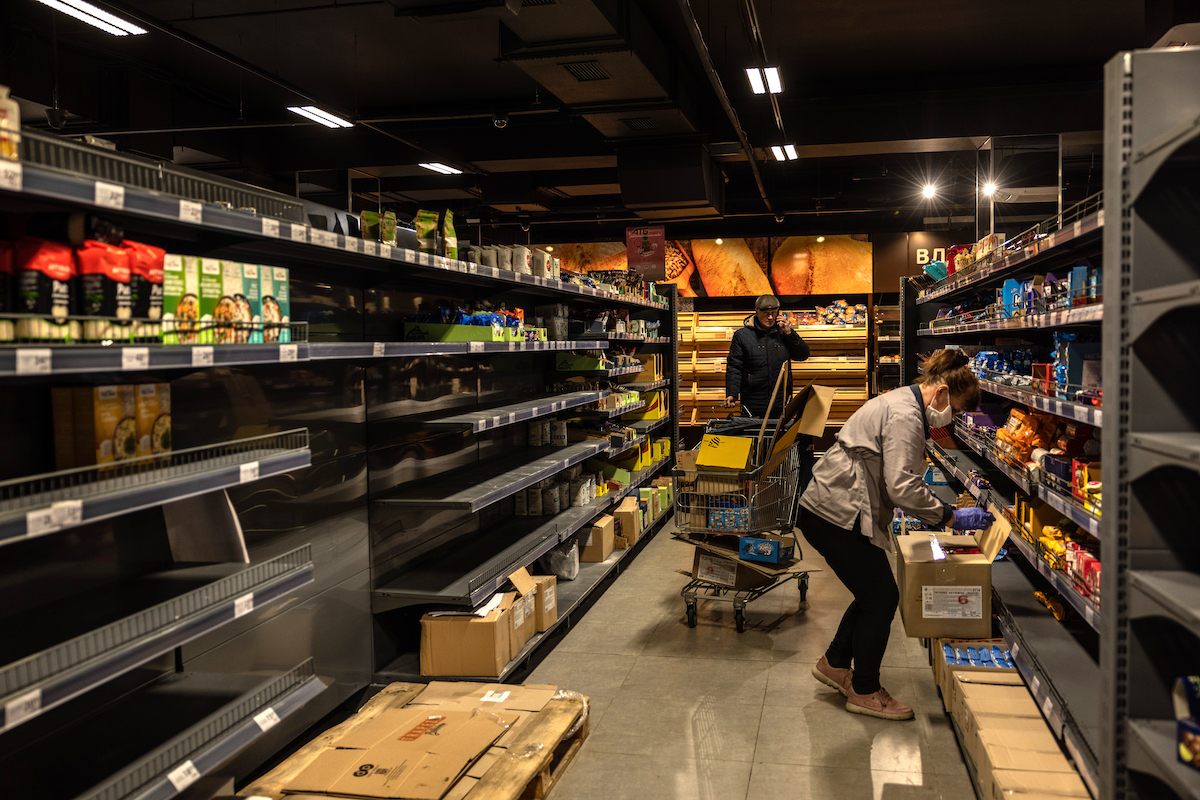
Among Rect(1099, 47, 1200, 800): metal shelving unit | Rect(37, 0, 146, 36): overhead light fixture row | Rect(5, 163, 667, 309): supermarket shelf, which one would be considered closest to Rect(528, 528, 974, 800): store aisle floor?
Rect(1099, 47, 1200, 800): metal shelving unit

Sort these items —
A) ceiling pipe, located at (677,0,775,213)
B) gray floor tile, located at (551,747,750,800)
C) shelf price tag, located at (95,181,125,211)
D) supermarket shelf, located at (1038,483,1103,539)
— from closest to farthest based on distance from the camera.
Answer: shelf price tag, located at (95,181,125,211) < supermarket shelf, located at (1038,483,1103,539) < gray floor tile, located at (551,747,750,800) < ceiling pipe, located at (677,0,775,213)

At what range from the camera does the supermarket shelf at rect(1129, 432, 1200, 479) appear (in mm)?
1732

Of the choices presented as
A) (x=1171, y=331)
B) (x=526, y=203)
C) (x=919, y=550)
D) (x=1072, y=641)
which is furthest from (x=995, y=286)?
(x=526, y=203)

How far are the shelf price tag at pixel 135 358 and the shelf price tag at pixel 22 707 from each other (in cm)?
72

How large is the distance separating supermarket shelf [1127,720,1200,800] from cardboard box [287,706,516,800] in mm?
1956

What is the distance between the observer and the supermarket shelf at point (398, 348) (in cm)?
298

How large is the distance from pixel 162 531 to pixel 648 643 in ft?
9.82

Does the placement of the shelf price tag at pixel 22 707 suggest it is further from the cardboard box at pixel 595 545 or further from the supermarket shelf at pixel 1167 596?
the cardboard box at pixel 595 545

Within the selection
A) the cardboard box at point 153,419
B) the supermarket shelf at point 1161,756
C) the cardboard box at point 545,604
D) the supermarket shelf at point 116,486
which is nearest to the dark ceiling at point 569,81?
the cardboard box at point 153,419

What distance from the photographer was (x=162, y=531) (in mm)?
2771

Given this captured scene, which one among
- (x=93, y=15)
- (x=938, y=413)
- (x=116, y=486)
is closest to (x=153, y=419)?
(x=116, y=486)

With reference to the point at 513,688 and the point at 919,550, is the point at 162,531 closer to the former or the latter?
the point at 513,688

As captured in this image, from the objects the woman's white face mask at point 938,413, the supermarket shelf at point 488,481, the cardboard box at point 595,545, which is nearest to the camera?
the woman's white face mask at point 938,413

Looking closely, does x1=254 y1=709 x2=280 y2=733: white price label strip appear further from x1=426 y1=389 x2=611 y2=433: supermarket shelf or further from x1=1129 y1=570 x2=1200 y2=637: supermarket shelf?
x1=1129 y1=570 x2=1200 y2=637: supermarket shelf
